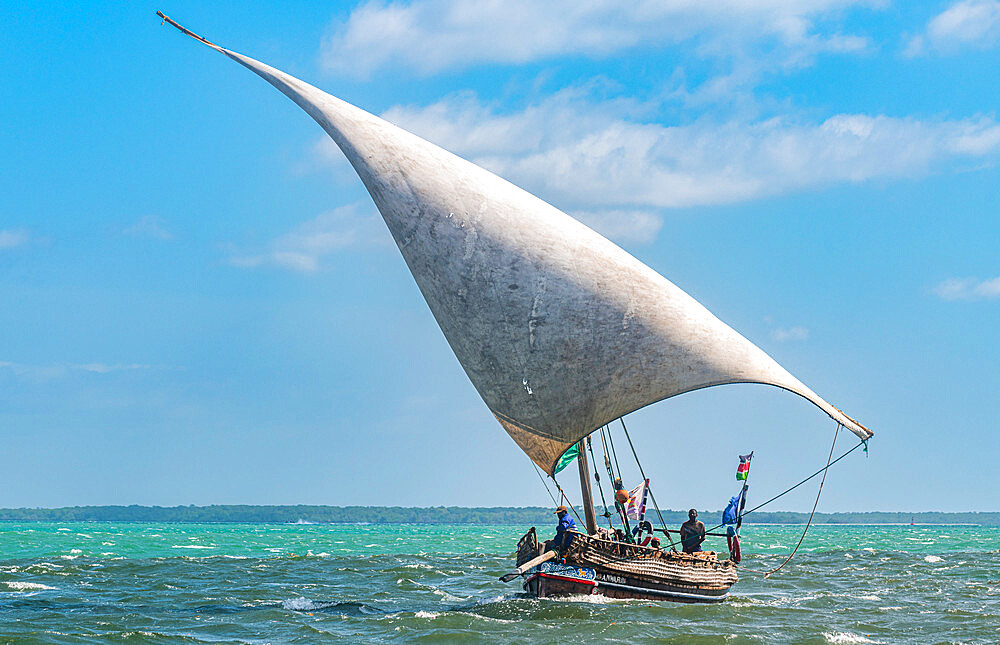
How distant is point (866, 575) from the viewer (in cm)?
3080

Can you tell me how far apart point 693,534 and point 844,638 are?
4.01m

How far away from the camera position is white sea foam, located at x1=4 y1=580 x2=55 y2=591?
23484mm

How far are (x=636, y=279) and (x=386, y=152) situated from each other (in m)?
5.32

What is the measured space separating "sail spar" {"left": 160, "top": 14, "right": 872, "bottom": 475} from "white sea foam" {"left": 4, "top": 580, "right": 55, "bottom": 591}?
506 inches

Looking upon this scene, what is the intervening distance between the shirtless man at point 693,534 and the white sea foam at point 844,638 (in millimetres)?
3385

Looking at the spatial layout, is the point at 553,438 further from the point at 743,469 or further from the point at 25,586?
the point at 25,586

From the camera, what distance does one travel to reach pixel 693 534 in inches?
781

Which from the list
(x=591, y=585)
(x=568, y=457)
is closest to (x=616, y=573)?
(x=591, y=585)

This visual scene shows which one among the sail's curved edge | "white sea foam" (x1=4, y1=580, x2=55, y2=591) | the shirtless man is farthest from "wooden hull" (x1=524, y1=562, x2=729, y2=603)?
"white sea foam" (x1=4, y1=580, x2=55, y2=591)

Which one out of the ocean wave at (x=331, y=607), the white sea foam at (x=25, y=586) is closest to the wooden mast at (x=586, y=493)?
the ocean wave at (x=331, y=607)

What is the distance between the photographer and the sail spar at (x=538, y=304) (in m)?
17.8

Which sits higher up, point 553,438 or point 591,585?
point 553,438

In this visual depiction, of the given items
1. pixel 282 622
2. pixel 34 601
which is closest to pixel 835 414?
pixel 282 622

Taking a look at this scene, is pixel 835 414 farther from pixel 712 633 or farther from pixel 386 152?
pixel 386 152
